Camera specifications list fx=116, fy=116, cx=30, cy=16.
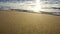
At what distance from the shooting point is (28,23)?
50.1 inches

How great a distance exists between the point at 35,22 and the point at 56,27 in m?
0.23

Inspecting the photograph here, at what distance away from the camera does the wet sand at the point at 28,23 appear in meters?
1.21

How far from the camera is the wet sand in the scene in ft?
3.96

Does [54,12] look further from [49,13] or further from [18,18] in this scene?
[18,18]

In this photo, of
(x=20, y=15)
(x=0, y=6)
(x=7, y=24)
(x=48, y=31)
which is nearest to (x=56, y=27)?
(x=48, y=31)

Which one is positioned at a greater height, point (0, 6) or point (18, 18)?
point (0, 6)

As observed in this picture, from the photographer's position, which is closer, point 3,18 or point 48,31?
point 48,31

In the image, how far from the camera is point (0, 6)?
1377mm

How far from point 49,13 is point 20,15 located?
1.07ft

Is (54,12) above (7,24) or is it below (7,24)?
above

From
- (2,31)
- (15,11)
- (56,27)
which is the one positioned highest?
(15,11)

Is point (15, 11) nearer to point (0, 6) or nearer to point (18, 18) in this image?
point (18, 18)

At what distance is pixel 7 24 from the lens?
134 cm

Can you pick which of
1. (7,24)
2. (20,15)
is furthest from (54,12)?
(7,24)
